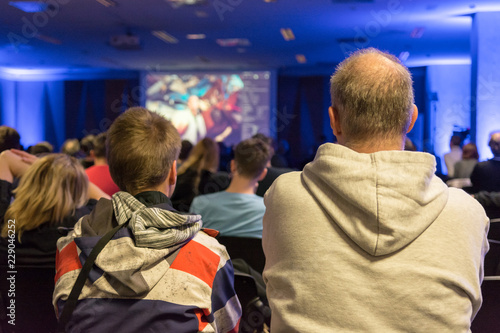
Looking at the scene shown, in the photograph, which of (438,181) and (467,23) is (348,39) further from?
(438,181)

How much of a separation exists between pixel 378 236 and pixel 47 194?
1552 millimetres

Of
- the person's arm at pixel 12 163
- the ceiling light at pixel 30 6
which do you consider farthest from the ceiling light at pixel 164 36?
the person's arm at pixel 12 163

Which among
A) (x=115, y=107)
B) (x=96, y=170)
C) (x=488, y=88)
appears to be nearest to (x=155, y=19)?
(x=96, y=170)

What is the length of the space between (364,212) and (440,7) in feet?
22.7

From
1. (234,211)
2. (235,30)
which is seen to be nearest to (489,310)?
(234,211)

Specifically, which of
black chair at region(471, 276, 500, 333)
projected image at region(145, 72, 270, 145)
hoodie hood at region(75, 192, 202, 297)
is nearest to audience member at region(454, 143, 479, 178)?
black chair at region(471, 276, 500, 333)

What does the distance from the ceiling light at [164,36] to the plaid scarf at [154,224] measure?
25.9ft

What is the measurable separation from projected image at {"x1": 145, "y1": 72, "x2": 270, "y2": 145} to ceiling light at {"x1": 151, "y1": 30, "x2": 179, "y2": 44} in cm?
318

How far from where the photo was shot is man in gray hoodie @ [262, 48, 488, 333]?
923mm

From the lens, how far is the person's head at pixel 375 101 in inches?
40.1

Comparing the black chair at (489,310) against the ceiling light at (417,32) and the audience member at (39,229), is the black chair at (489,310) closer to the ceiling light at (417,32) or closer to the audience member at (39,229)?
the audience member at (39,229)

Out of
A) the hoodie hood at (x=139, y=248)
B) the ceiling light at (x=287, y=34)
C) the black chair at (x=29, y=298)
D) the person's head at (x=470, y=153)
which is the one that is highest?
the ceiling light at (x=287, y=34)

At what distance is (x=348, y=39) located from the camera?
29.4 ft

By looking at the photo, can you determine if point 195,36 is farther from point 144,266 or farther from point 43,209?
point 144,266
